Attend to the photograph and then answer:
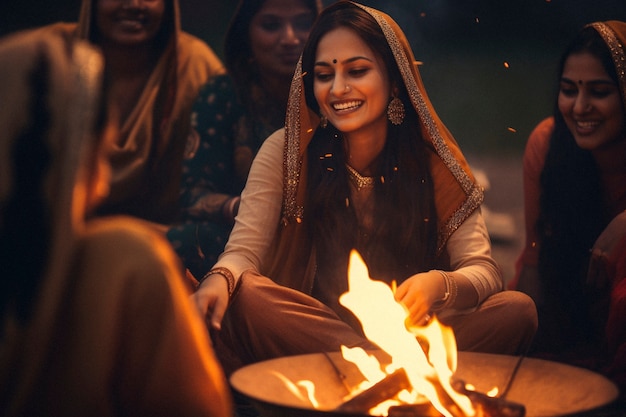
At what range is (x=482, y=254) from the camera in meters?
3.70

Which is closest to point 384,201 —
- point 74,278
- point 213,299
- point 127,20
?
point 213,299

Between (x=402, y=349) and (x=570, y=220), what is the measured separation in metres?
1.78

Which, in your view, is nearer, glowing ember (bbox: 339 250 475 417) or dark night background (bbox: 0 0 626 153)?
glowing ember (bbox: 339 250 475 417)

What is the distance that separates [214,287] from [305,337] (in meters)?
0.38

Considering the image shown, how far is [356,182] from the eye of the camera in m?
3.90

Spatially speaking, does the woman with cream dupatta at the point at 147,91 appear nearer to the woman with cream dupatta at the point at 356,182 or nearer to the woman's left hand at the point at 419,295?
the woman with cream dupatta at the point at 356,182

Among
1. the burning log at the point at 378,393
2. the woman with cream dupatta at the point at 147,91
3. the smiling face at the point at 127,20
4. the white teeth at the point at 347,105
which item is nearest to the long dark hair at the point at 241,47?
the woman with cream dupatta at the point at 147,91

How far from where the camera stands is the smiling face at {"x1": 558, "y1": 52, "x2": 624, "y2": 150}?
4199 mm

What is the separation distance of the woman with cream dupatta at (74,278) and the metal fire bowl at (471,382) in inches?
30.8

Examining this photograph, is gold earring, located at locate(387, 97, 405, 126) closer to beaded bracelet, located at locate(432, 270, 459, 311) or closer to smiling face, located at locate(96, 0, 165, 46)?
beaded bracelet, located at locate(432, 270, 459, 311)

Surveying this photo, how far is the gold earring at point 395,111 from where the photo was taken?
3.86m

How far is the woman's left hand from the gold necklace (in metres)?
0.63

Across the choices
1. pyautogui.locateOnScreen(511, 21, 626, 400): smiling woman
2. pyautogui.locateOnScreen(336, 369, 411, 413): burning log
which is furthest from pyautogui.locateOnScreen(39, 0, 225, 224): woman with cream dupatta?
pyautogui.locateOnScreen(336, 369, 411, 413): burning log

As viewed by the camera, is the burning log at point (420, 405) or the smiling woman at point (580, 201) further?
the smiling woman at point (580, 201)
